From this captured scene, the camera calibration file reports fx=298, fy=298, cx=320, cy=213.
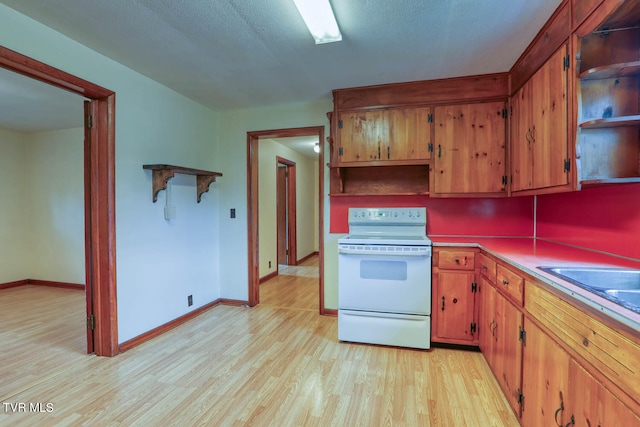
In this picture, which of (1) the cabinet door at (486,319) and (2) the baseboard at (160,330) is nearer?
(1) the cabinet door at (486,319)

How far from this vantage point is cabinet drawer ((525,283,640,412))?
789mm

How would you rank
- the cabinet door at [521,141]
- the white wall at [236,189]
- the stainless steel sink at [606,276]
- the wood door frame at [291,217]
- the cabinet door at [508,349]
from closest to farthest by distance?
the stainless steel sink at [606,276], the cabinet door at [508,349], the cabinet door at [521,141], the white wall at [236,189], the wood door frame at [291,217]

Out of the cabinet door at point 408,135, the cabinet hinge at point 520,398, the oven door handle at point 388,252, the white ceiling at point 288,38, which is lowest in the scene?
the cabinet hinge at point 520,398

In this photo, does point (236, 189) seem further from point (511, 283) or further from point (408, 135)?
point (511, 283)

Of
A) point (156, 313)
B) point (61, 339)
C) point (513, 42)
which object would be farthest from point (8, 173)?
→ point (513, 42)

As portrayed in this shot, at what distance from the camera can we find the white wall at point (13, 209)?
13.7ft

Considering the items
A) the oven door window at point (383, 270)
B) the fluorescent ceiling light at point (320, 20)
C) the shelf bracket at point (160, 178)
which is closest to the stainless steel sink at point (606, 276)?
the oven door window at point (383, 270)

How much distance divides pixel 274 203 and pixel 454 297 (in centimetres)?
337

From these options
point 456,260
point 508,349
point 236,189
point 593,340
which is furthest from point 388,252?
point 236,189

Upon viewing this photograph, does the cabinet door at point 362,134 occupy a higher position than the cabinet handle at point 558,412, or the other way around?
the cabinet door at point 362,134

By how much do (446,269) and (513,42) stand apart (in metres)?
1.67

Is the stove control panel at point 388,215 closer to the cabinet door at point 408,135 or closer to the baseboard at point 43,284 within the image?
the cabinet door at point 408,135

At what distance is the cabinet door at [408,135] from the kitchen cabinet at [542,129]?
669mm

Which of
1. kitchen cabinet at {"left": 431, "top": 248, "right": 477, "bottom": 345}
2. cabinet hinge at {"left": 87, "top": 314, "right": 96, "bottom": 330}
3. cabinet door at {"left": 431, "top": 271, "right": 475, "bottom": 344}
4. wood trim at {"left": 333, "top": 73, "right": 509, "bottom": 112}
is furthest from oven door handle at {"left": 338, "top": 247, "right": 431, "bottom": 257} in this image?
cabinet hinge at {"left": 87, "top": 314, "right": 96, "bottom": 330}
